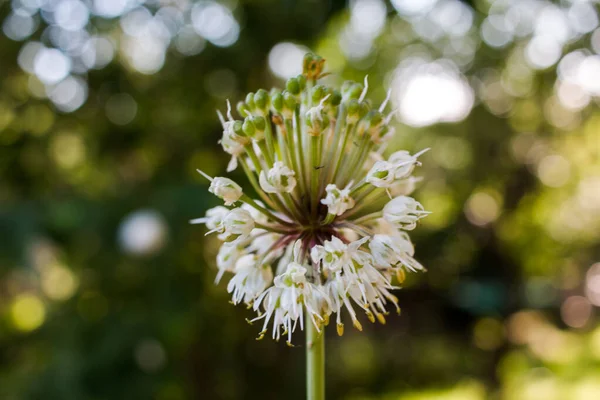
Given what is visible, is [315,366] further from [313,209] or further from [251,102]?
[251,102]

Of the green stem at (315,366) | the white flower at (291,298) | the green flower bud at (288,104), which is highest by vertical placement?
the green flower bud at (288,104)

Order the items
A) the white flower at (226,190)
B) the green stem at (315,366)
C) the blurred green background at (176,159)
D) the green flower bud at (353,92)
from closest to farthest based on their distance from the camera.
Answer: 1. the green stem at (315,366)
2. the white flower at (226,190)
3. the green flower bud at (353,92)
4. the blurred green background at (176,159)

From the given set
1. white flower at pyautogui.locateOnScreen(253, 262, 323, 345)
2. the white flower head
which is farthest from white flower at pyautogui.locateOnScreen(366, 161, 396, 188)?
white flower at pyautogui.locateOnScreen(253, 262, 323, 345)

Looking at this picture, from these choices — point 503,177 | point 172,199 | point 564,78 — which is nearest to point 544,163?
point 503,177

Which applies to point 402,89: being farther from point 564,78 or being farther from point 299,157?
point 299,157

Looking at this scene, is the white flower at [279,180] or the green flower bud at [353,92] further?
the green flower bud at [353,92]

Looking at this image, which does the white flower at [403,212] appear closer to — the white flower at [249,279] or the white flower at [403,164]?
the white flower at [403,164]

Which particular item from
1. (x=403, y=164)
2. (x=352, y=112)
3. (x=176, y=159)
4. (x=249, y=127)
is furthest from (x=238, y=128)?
(x=176, y=159)

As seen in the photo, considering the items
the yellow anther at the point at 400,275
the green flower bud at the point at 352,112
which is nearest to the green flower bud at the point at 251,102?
the green flower bud at the point at 352,112
